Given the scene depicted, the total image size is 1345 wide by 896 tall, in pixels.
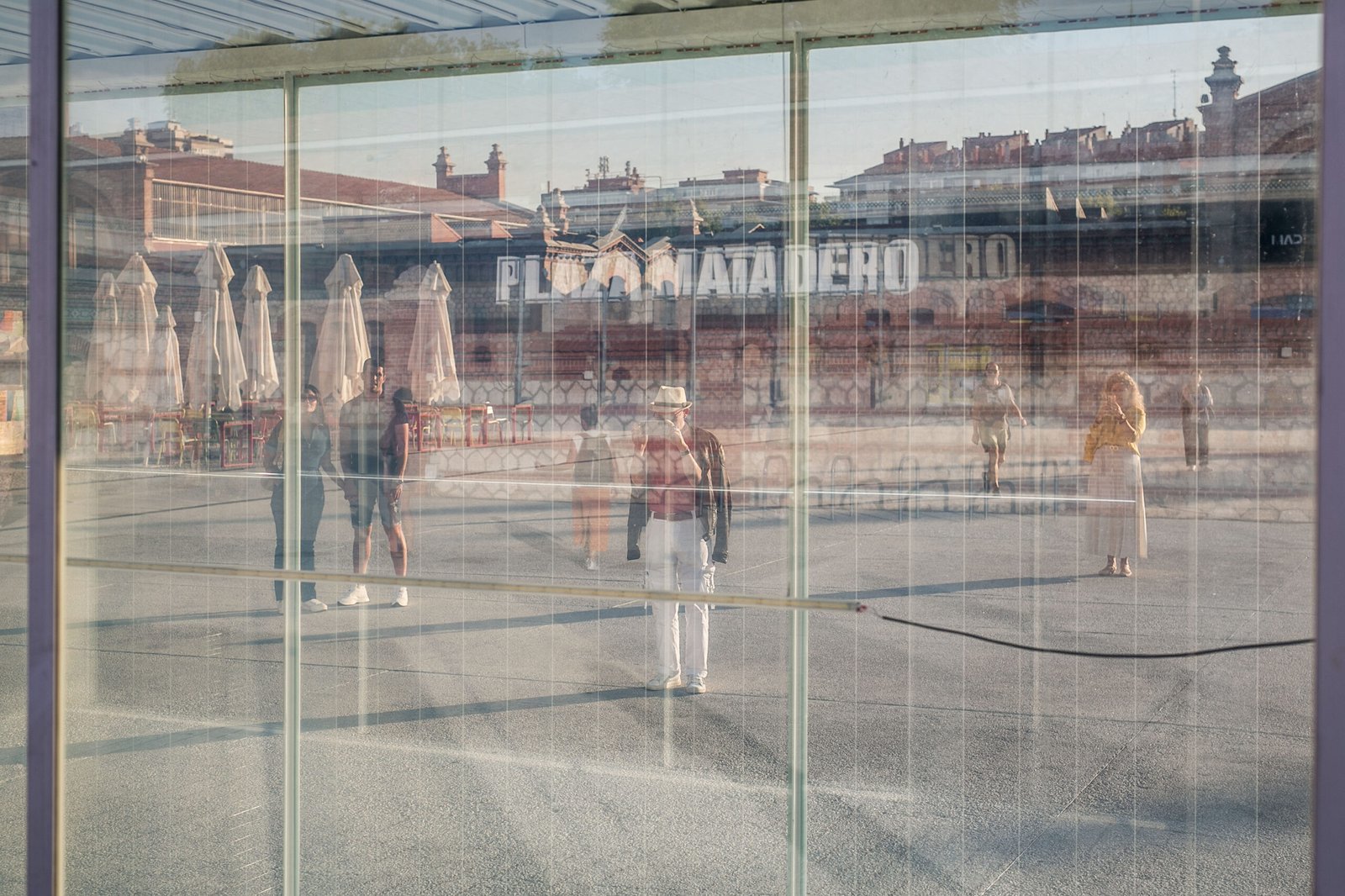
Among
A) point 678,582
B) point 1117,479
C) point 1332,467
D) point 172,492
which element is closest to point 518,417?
point 678,582

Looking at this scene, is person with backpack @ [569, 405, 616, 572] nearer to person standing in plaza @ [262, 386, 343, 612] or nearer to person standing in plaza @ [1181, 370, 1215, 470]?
person standing in plaza @ [262, 386, 343, 612]

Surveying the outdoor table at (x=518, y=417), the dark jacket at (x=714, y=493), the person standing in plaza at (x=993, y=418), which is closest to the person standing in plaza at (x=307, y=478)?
the outdoor table at (x=518, y=417)

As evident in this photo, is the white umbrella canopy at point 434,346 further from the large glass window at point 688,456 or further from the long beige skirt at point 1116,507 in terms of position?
the long beige skirt at point 1116,507

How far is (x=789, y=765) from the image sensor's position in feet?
9.59

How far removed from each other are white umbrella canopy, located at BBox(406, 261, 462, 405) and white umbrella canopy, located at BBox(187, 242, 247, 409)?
55 cm

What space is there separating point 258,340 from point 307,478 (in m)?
0.39

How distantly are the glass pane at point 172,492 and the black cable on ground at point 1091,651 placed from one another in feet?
5.57

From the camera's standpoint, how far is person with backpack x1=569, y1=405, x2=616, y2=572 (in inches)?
121

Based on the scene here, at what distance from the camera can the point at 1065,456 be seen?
104 inches

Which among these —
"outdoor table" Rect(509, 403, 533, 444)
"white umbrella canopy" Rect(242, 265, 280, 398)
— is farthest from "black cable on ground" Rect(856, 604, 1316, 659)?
"white umbrella canopy" Rect(242, 265, 280, 398)

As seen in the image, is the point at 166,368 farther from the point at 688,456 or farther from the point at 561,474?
the point at 688,456

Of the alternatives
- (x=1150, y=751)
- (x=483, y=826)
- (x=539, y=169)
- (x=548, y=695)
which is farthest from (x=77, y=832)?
(x=1150, y=751)

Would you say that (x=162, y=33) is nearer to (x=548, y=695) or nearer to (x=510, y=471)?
(x=510, y=471)

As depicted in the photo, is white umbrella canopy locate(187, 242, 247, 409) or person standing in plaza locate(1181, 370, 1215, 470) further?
white umbrella canopy locate(187, 242, 247, 409)
